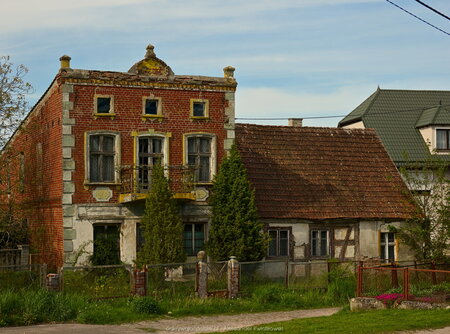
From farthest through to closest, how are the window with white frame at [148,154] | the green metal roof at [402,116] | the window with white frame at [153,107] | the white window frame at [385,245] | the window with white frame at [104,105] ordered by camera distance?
the green metal roof at [402,116] → the white window frame at [385,245] → the window with white frame at [153,107] → the window with white frame at [148,154] → the window with white frame at [104,105]

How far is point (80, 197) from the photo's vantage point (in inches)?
1012

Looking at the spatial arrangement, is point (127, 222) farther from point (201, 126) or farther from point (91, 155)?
point (201, 126)

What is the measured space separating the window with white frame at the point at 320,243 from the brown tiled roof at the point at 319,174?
0.72 m

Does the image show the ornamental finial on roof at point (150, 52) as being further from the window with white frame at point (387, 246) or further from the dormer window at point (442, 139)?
the dormer window at point (442, 139)

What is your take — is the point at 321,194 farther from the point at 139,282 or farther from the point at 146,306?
the point at 146,306

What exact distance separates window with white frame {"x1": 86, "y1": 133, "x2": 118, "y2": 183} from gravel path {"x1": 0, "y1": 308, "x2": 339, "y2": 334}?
24.6 ft

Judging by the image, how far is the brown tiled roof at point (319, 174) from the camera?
28766mm

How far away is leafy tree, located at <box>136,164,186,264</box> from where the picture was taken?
24.5m

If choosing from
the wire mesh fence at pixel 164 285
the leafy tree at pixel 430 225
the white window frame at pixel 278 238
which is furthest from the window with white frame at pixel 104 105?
the leafy tree at pixel 430 225

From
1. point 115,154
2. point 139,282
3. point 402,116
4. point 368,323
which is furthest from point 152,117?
point 402,116

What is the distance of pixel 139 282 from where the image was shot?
22.0 m

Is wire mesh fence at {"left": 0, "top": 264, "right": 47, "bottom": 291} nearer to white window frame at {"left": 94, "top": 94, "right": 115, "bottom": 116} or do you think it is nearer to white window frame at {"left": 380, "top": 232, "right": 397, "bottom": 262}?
white window frame at {"left": 94, "top": 94, "right": 115, "bottom": 116}

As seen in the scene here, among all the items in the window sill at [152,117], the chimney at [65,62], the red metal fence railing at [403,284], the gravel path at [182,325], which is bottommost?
the gravel path at [182,325]

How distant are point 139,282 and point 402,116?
20677 mm
